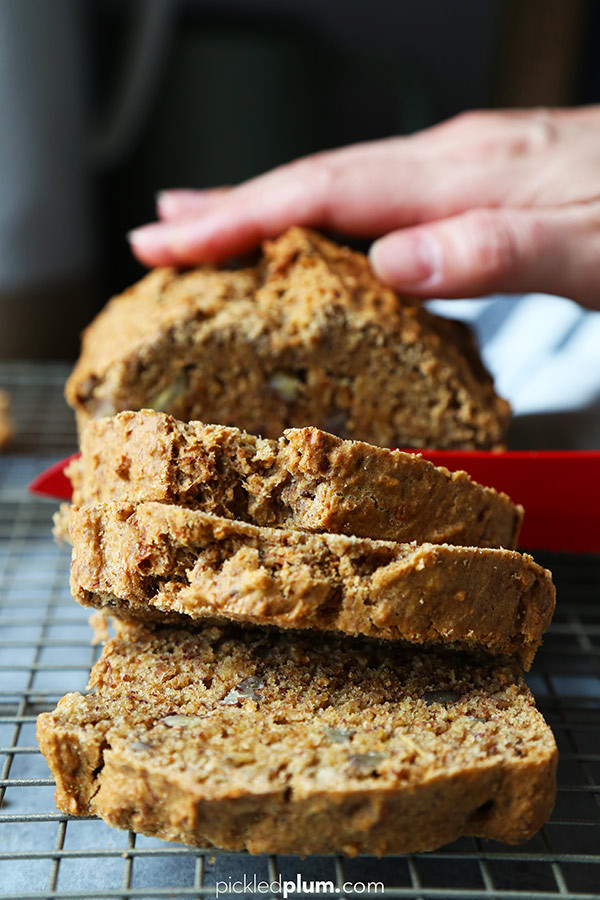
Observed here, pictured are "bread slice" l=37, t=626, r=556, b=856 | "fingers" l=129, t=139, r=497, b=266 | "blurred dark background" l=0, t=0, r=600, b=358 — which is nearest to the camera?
"bread slice" l=37, t=626, r=556, b=856

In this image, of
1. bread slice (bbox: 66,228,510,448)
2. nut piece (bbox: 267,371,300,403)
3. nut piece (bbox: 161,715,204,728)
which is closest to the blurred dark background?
bread slice (bbox: 66,228,510,448)

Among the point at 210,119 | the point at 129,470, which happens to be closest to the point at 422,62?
the point at 210,119

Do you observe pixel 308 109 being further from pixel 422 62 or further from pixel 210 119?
pixel 422 62

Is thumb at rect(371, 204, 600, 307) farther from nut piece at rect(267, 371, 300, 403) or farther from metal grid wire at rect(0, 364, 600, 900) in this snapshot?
metal grid wire at rect(0, 364, 600, 900)

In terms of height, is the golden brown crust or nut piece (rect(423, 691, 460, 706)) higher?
nut piece (rect(423, 691, 460, 706))

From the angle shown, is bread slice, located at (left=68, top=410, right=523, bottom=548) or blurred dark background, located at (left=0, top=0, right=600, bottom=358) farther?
blurred dark background, located at (left=0, top=0, right=600, bottom=358)

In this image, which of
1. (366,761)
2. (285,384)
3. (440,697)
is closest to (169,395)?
(285,384)
